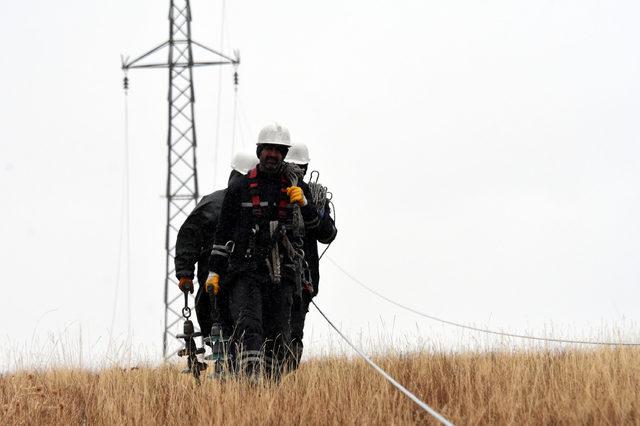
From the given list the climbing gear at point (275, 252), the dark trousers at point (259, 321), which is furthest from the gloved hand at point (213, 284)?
the climbing gear at point (275, 252)

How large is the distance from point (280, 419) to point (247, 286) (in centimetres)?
184

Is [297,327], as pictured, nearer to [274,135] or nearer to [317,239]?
[317,239]

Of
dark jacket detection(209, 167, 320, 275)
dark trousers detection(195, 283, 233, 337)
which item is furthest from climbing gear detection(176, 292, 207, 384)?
dark jacket detection(209, 167, 320, 275)

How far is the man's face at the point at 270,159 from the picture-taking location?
8.19 m

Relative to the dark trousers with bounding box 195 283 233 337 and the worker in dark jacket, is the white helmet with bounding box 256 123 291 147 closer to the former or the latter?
the worker in dark jacket

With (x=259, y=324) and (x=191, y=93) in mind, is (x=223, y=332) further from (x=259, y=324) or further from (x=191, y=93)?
(x=191, y=93)

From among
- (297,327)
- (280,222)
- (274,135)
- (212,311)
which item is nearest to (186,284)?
(212,311)

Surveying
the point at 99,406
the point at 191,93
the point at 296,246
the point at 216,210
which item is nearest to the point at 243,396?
the point at 99,406

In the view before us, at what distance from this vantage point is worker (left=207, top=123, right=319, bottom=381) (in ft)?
26.7

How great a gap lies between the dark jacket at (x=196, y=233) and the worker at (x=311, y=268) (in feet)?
3.04

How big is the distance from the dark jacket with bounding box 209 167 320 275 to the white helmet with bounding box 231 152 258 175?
40.8 inches

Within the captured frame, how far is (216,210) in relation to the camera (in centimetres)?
945

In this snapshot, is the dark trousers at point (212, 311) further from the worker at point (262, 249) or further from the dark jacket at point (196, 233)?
the dark jacket at point (196, 233)

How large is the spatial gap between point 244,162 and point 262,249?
1368mm
